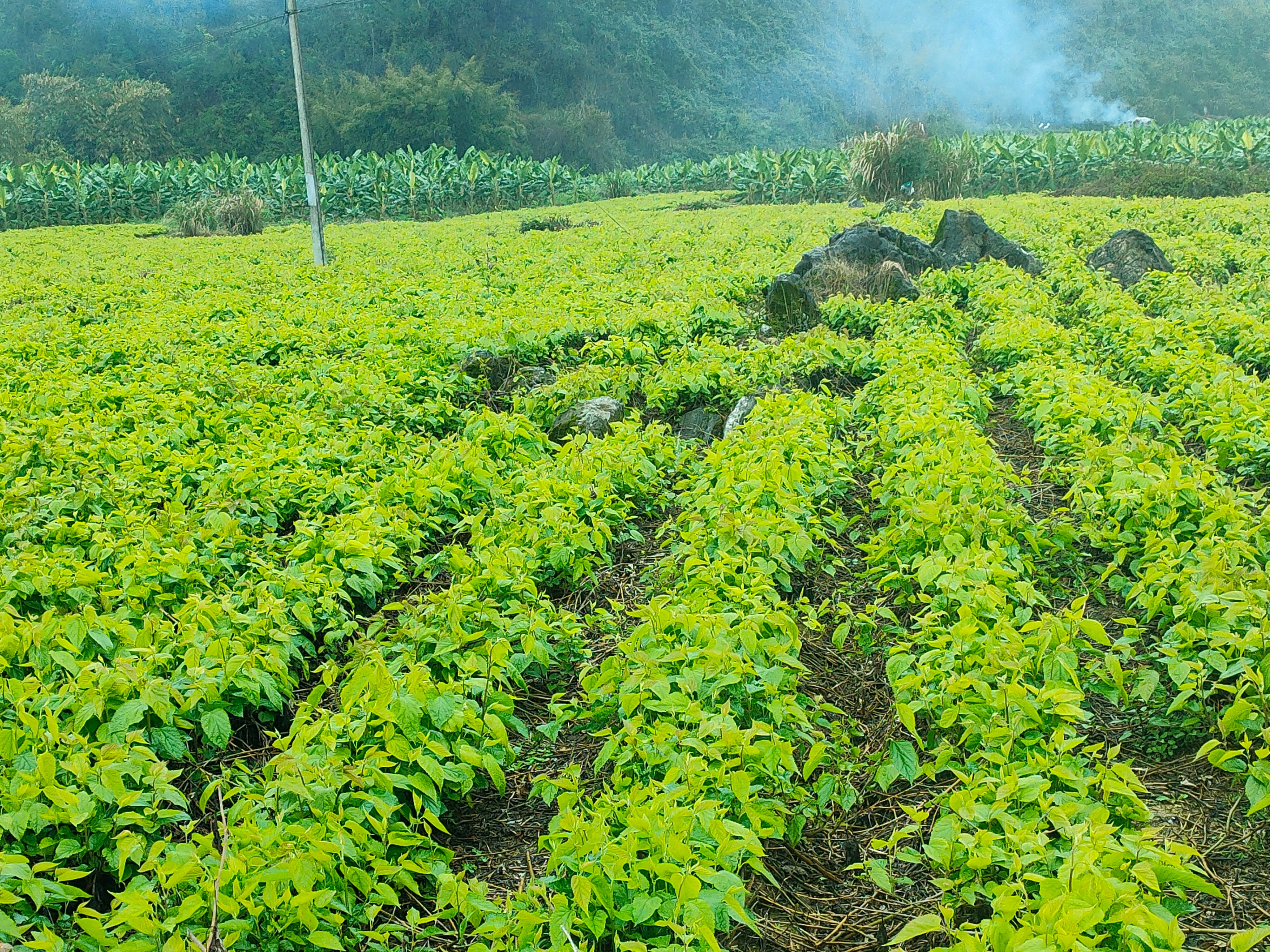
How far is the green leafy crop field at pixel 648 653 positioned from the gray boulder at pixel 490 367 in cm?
9

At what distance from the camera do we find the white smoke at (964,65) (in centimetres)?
7300

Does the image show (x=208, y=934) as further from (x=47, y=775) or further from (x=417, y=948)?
(x=47, y=775)

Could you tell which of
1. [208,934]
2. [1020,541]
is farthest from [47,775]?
[1020,541]

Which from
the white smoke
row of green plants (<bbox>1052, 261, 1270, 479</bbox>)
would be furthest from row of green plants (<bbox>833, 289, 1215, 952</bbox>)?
the white smoke

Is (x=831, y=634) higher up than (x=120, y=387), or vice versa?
(x=120, y=387)

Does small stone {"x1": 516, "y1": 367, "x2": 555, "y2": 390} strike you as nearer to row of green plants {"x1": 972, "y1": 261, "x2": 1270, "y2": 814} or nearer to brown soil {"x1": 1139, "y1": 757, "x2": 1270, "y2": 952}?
row of green plants {"x1": 972, "y1": 261, "x2": 1270, "y2": 814}

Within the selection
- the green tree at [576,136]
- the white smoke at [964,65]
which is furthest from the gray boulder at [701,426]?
the white smoke at [964,65]

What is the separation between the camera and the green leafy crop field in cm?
297

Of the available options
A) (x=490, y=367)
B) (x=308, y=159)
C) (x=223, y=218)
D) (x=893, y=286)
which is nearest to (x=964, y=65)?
(x=223, y=218)

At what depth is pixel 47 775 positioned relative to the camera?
125 inches

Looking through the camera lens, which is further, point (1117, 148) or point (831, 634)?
point (1117, 148)

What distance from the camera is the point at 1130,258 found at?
514 inches

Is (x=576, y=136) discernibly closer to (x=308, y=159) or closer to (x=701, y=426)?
(x=308, y=159)

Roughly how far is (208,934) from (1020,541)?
444 cm
